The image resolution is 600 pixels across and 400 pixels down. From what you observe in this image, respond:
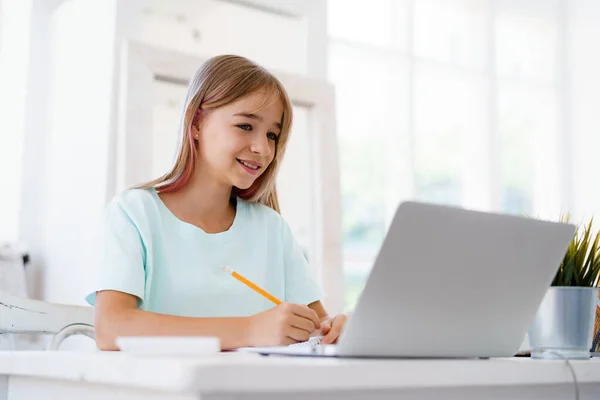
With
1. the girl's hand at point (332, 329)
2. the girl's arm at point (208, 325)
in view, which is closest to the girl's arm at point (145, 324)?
the girl's arm at point (208, 325)

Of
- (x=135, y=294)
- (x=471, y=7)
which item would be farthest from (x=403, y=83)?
(x=135, y=294)

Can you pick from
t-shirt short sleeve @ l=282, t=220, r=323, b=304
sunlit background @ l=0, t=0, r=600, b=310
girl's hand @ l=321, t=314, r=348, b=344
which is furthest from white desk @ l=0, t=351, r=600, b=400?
sunlit background @ l=0, t=0, r=600, b=310

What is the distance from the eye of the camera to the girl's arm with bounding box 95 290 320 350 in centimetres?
100

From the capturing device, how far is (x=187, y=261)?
1.45 meters

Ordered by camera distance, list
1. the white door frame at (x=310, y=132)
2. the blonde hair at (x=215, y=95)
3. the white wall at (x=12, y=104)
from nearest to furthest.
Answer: the blonde hair at (x=215, y=95) < the white door frame at (x=310, y=132) < the white wall at (x=12, y=104)

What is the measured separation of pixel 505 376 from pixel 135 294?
0.67m

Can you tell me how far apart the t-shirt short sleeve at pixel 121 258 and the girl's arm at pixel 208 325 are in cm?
2

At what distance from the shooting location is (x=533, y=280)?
0.91 meters

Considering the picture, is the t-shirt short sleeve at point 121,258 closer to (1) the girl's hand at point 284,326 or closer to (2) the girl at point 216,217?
(2) the girl at point 216,217

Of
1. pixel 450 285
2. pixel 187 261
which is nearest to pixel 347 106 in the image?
pixel 187 261

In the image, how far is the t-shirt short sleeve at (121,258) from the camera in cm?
126

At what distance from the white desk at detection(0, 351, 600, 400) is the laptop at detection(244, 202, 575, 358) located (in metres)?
0.06

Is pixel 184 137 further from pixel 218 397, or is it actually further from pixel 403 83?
pixel 403 83

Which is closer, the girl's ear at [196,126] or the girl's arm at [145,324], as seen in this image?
the girl's arm at [145,324]
